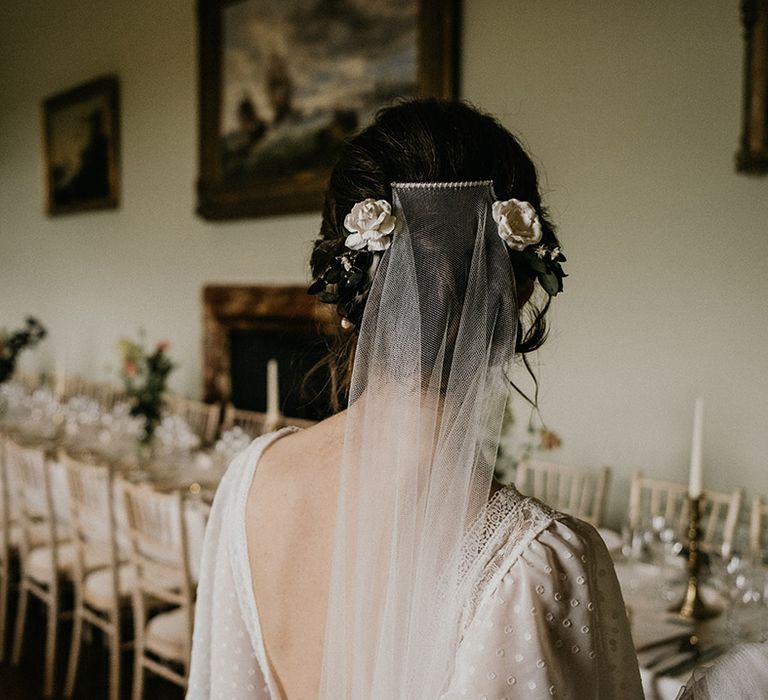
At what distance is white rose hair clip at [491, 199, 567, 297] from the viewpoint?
3.28 ft

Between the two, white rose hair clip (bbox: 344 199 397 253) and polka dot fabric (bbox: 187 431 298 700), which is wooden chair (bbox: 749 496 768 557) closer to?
polka dot fabric (bbox: 187 431 298 700)

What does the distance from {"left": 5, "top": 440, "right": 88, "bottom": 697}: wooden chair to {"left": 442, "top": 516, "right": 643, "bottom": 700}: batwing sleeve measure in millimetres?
2933

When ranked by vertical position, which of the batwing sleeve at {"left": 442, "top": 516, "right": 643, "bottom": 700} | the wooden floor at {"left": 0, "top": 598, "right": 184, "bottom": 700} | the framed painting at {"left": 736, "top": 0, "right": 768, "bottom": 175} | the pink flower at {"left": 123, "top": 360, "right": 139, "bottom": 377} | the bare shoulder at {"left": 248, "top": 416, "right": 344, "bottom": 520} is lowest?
the wooden floor at {"left": 0, "top": 598, "right": 184, "bottom": 700}

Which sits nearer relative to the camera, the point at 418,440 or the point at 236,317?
the point at 418,440

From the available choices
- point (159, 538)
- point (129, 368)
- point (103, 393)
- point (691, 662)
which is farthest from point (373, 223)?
point (103, 393)

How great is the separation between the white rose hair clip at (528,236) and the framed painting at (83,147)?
6.68 m

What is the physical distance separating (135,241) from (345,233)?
629 cm

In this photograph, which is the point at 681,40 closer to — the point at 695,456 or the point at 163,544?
the point at 695,456

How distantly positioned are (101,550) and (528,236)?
9.87ft

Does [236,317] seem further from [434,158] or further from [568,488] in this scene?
[434,158]

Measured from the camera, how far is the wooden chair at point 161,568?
2670mm

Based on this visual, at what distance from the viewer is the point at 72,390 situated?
758cm

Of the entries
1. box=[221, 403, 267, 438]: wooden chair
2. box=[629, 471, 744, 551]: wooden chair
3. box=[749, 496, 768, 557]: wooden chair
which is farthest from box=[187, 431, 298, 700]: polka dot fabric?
box=[221, 403, 267, 438]: wooden chair

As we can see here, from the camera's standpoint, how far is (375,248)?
40.6 inches
